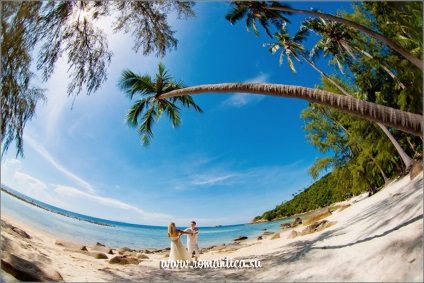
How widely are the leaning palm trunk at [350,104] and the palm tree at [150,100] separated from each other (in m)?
2.69

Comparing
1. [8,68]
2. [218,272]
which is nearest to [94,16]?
[8,68]

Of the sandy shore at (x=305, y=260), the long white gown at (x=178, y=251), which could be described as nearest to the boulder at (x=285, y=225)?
the sandy shore at (x=305, y=260)

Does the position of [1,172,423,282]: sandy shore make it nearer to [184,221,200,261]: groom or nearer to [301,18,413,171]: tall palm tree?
[184,221,200,261]: groom

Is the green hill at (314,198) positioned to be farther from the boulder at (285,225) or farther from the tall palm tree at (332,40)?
the tall palm tree at (332,40)

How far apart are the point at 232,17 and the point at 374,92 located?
25.1 feet

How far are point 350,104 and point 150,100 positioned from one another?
5.47 meters

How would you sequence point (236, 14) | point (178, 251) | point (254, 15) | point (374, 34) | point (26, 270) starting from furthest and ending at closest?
point (254, 15), point (236, 14), point (374, 34), point (178, 251), point (26, 270)

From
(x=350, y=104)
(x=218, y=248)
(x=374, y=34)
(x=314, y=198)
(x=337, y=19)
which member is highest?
(x=337, y=19)

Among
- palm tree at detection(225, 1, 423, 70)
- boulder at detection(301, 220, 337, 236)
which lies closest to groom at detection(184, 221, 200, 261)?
boulder at detection(301, 220, 337, 236)

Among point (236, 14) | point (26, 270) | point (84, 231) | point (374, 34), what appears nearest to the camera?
point (26, 270)

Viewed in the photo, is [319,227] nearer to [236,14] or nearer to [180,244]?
[180,244]

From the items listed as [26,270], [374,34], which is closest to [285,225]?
[374,34]

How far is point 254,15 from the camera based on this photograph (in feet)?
30.9

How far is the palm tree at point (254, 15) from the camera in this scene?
321 inches
